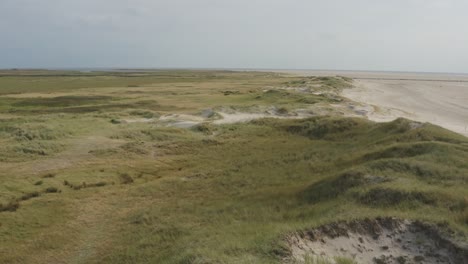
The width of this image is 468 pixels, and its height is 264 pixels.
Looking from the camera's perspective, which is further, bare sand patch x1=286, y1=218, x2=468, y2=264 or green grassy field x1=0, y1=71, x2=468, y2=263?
green grassy field x1=0, y1=71, x2=468, y2=263

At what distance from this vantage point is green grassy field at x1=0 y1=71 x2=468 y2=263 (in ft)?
46.0

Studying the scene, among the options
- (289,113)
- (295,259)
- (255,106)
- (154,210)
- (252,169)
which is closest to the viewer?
(295,259)

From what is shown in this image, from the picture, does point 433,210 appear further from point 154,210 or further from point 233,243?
point 154,210

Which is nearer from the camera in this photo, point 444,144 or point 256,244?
point 256,244

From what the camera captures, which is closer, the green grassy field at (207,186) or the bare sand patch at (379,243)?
the bare sand patch at (379,243)

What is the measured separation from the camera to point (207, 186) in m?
22.2

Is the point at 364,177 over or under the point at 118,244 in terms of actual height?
over

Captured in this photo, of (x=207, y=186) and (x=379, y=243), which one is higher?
(x=379, y=243)

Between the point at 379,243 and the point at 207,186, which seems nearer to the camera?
the point at 379,243

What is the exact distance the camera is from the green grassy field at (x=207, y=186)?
46.0 ft

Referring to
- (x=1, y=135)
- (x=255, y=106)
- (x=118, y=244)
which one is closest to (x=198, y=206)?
(x=118, y=244)

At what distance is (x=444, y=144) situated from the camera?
21.3 meters

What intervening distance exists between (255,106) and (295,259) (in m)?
45.4

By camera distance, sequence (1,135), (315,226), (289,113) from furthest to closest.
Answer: (289,113), (1,135), (315,226)
